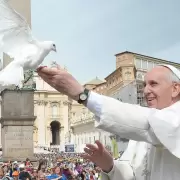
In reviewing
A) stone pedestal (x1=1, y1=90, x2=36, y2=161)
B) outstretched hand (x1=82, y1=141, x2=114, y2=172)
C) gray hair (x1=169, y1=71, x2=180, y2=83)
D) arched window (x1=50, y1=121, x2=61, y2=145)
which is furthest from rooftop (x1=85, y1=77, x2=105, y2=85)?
gray hair (x1=169, y1=71, x2=180, y2=83)

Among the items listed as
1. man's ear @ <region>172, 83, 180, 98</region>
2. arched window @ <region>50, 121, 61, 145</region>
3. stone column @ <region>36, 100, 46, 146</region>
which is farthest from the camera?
arched window @ <region>50, 121, 61, 145</region>

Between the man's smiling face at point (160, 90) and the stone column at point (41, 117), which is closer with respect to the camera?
the man's smiling face at point (160, 90)

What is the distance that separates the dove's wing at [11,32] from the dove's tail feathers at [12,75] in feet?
0.31

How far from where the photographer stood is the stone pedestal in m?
19.1

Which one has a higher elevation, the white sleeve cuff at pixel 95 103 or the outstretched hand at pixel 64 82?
the outstretched hand at pixel 64 82

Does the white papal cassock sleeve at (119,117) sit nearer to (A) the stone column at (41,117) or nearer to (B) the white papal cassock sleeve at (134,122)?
(B) the white papal cassock sleeve at (134,122)

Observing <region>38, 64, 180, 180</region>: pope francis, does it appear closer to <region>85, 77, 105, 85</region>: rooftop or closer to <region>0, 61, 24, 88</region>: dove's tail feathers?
<region>0, 61, 24, 88</region>: dove's tail feathers

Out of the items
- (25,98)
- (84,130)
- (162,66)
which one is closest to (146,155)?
(162,66)

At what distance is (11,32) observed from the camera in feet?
7.96

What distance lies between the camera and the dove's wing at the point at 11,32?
240 centimetres

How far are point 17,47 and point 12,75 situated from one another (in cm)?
21

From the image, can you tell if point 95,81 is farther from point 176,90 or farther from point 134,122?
point 134,122

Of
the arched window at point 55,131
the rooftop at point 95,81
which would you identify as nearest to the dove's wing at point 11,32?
the arched window at point 55,131

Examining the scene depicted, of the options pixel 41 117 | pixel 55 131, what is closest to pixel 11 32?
pixel 41 117
